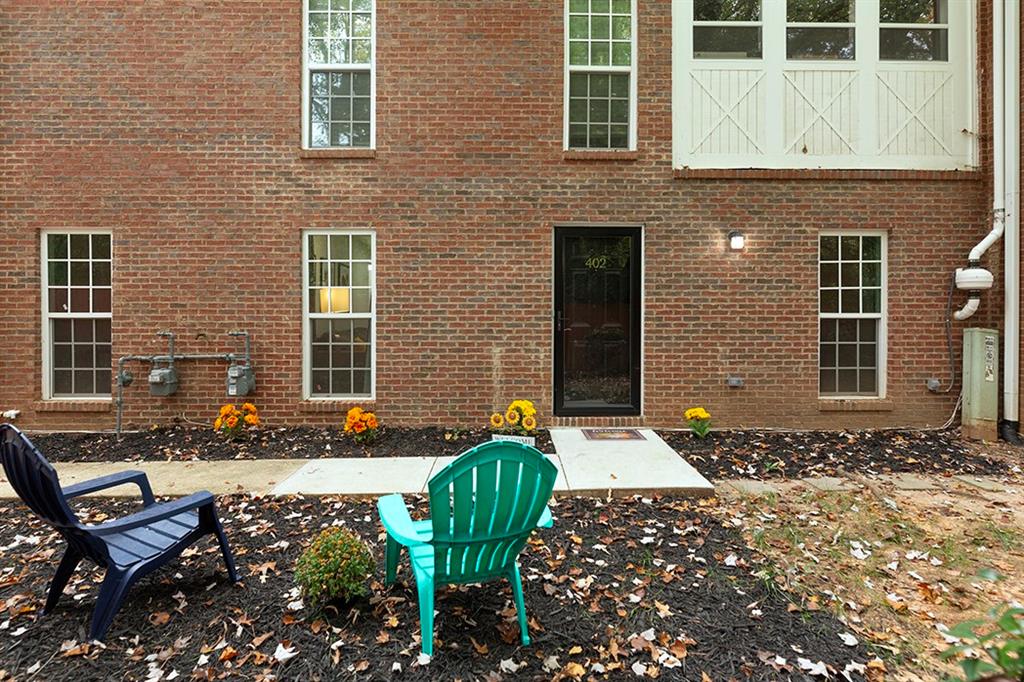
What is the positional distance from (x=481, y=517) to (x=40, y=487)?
6.95ft

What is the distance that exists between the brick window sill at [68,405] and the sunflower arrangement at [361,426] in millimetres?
3298

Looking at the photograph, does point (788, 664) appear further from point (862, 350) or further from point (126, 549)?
point (862, 350)

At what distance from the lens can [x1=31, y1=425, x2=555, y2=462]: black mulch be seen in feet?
17.4

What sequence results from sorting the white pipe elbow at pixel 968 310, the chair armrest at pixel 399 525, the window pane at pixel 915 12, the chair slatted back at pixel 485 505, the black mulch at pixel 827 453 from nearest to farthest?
the chair slatted back at pixel 485 505, the chair armrest at pixel 399 525, the black mulch at pixel 827 453, the white pipe elbow at pixel 968 310, the window pane at pixel 915 12

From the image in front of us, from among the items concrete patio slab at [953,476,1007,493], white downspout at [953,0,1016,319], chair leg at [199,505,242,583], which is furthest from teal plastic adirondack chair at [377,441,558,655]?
white downspout at [953,0,1016,319]

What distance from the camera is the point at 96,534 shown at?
7.70ft

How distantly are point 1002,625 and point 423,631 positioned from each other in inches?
78.4

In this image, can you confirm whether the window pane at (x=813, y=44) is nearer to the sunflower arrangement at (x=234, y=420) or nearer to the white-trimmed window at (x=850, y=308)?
the white-trimmed window at (x=850, y=308)

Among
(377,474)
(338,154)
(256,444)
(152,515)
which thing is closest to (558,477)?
(377,474)

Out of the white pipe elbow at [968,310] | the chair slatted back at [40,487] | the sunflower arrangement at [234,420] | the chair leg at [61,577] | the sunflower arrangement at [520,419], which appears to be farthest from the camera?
the white pipe elbow at [968,310]

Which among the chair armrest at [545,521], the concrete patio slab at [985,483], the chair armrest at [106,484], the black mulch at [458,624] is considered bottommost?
the black mulch at [458,624]

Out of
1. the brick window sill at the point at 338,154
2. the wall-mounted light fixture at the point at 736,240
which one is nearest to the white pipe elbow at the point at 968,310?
the wall-mounted light fixture at the point at 736,240

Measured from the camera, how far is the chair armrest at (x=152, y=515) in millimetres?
2354

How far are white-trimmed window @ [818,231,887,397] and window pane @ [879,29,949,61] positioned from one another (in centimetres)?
232
